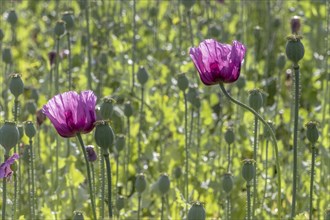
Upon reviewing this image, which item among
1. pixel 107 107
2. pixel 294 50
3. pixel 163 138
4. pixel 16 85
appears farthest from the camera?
pixel 163 138

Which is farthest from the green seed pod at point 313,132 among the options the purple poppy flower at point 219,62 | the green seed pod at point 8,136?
the green seed pod at point 8,136

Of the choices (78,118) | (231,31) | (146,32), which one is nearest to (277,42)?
(231,31)

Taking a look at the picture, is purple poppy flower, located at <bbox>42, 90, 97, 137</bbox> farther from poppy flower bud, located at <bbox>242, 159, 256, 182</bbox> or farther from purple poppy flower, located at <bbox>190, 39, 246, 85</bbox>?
poppy flower bud, located at <bbox>242, 159, 256, 182</bbox>

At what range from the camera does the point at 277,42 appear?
12.9 feet

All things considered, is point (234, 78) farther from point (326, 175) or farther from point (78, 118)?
point (326, 175)

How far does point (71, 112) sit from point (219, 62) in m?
0.27

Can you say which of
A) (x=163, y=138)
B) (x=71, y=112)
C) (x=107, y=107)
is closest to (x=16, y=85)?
(x=107, y=107)

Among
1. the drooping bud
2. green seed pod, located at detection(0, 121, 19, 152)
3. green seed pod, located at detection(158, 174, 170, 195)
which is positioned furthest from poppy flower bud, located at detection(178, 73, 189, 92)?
green seed pod, located at detection(0, 121, 19, 152)

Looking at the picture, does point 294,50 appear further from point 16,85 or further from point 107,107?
point 16,85

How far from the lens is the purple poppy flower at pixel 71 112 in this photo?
4.68 feet

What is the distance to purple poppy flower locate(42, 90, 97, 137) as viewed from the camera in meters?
1.43

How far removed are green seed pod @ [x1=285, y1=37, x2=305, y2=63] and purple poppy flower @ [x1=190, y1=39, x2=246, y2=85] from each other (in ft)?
0.34

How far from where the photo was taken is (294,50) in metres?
1.52

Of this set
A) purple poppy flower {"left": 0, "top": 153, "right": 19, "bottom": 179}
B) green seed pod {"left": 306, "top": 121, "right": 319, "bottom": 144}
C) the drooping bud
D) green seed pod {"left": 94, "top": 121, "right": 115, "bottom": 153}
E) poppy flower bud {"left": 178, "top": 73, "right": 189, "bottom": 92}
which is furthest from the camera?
poppy flower bud {"left": 178, "top": 73, "right": 189, "bottom": 92}
